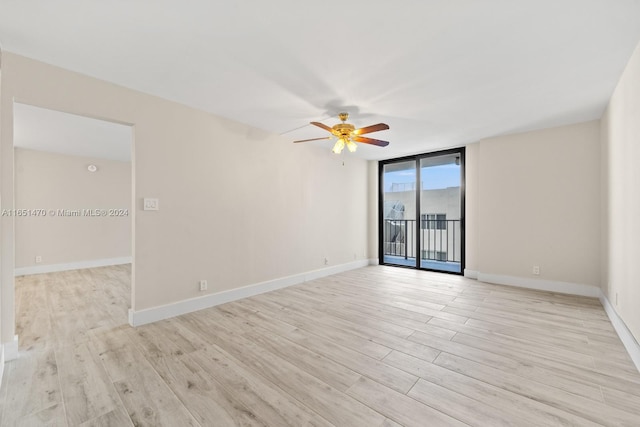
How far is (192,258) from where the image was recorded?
3.18 meters

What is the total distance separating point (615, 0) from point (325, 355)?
3.08 meters

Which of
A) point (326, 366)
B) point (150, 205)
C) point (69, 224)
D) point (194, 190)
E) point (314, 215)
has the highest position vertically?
point (194, 190)

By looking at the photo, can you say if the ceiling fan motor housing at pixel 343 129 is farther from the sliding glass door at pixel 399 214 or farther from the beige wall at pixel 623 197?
the sliding glass door at pixel 399 214

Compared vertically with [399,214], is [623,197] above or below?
above

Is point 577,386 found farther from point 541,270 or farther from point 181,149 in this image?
point 181,149

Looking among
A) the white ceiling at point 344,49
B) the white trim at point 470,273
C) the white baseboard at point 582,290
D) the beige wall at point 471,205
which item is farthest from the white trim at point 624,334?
the white ceiling at point 344,49

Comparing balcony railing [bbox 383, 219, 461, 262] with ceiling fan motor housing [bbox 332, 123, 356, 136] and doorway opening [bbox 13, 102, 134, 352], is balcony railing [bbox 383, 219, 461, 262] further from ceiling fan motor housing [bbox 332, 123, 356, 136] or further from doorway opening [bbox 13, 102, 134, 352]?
doorway opening [bbox 13, 102, 134, 352]

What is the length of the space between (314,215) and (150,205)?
8.73 feet

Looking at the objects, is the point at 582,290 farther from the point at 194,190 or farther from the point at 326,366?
the point at 194,190

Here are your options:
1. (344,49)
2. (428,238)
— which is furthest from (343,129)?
(428,238)

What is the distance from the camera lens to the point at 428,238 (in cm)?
649

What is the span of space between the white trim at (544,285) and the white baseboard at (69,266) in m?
7.90

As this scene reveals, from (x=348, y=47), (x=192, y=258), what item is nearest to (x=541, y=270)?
(x=348, y=47)

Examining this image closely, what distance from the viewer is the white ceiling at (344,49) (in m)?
1.65
